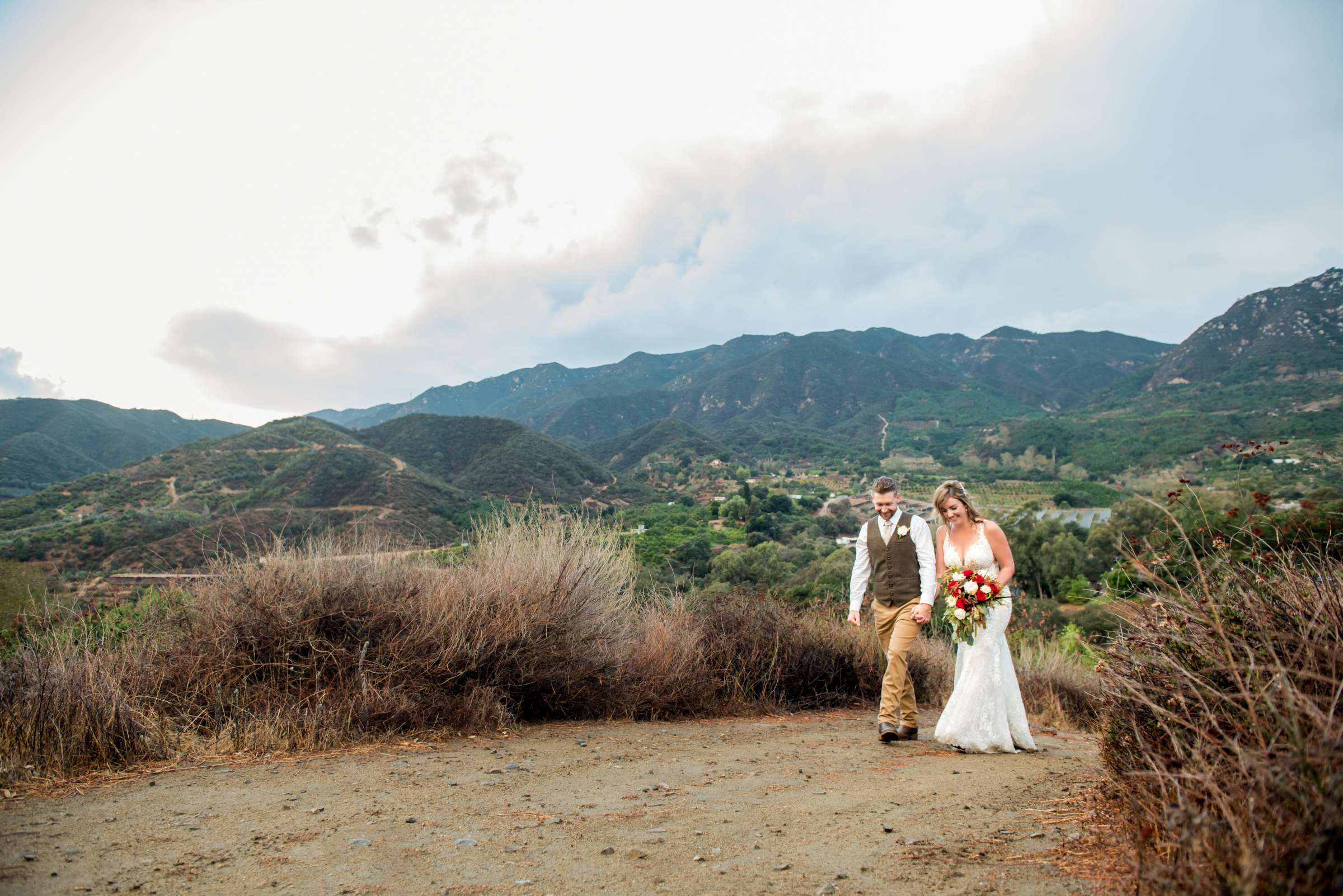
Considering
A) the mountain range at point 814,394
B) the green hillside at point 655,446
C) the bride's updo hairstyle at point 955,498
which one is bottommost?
the bride's updo hairstyle at point 955,498

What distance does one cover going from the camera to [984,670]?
577cm

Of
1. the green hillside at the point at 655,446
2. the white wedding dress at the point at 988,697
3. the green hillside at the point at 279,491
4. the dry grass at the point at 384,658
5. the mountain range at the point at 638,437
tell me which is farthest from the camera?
the green hillside at the point at 655,446

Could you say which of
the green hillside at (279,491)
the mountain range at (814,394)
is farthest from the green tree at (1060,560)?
the mountain range at (814,394)

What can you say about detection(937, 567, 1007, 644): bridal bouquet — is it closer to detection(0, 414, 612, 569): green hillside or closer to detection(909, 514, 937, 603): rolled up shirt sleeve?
detection(909, 514, 937, 603): rolled up shirt sleeve

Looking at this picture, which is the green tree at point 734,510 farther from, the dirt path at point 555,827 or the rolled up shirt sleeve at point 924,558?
the dirt path at point 555,827

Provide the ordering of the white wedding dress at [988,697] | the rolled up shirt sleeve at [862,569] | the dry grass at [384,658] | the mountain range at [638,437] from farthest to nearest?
the mountain range at [638,437] → the rolled up shirt sleeve at [862,569] → the white wedding dress at [988,697] → the dry grass at [384,658]

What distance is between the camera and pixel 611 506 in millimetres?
45406

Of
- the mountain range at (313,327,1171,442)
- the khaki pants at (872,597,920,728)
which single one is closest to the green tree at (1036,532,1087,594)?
the khaki pants at (872,597,920,728)

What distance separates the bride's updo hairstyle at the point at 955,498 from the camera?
6195 mm

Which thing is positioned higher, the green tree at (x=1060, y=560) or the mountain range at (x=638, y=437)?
the mountain range at (x=638, y=437)

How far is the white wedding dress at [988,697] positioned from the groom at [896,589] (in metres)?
0.35

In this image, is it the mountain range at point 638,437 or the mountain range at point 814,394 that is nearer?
the mountain range at point 638,437

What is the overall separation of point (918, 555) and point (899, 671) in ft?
3.27

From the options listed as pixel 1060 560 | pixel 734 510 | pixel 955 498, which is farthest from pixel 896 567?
pixel 734 510
